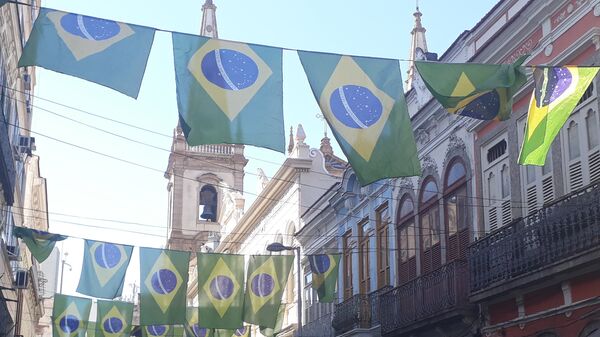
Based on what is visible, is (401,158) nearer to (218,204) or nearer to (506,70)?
(506,70)

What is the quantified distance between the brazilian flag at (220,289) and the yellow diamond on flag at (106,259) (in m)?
1.70

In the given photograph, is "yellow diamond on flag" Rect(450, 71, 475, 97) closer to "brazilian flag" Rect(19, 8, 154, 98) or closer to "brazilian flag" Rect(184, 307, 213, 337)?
"brazilian flag" Rect(19, 8, 154, 98)

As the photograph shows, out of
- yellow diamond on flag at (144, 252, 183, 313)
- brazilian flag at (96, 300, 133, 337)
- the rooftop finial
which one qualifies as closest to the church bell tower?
the rooftop finial

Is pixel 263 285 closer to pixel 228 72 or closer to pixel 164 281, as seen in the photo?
pixel 164 281

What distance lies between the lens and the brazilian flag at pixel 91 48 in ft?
37.6

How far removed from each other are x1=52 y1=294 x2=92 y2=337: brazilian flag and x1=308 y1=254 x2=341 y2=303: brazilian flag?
683 cm

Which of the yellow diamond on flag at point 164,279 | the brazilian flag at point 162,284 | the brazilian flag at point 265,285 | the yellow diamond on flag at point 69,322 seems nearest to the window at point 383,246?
the brazilian flag at point 265,285

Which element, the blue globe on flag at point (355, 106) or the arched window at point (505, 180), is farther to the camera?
the arched window at point (505, 180)

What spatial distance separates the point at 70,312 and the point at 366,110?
16413mm

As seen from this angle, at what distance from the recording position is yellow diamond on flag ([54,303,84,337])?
26.5 m

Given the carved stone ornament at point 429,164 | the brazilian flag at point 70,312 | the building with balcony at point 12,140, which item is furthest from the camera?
the brazilian flag at point 70,312

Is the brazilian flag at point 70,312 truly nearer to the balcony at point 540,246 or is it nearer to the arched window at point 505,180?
the arched window at point 505,180

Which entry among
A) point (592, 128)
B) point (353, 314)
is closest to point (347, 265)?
point (353, 314)

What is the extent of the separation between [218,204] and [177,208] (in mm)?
2662
